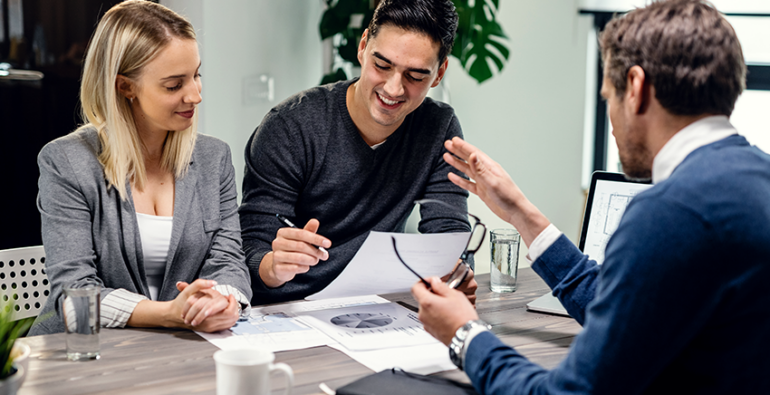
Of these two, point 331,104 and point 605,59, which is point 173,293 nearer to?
point 331,104

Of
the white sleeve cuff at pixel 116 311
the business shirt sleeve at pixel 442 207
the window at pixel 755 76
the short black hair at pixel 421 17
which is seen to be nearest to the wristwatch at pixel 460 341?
the white sleeve cuff at pixel 116 311

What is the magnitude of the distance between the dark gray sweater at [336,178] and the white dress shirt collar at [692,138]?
0.90 m

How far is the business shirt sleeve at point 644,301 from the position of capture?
69 centimetres

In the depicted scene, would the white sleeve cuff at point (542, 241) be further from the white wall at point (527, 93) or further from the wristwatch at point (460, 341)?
the white wall at point (527, 93)

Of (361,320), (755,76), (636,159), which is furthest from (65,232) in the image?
(755,76)

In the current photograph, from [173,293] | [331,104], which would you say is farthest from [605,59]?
[173,293]

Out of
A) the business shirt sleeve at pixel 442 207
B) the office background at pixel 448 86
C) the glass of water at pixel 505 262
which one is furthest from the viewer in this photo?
the office background at pixel 448 86

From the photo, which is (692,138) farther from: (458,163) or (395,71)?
(395,71)

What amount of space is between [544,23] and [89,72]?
9.07ft

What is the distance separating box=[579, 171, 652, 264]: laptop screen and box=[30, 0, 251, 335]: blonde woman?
820 mm

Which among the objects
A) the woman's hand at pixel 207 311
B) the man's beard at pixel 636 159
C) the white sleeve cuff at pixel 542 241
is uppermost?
the man's beard at pixel 636 159

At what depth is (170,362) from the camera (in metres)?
1.02

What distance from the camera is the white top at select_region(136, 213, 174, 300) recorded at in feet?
4.73

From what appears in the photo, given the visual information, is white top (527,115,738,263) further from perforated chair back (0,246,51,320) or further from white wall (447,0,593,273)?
white wall (447,0,593,273)
